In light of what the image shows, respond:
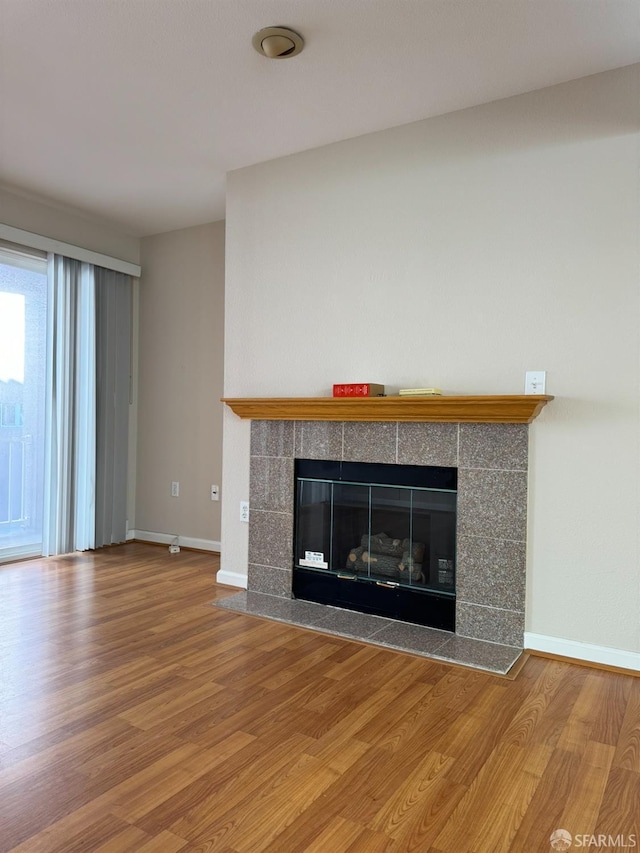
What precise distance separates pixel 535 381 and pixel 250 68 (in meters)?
1.83

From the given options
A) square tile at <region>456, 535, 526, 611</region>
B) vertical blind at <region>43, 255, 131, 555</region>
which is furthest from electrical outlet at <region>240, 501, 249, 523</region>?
vertical blind at <region>43, 255, 131, 555</region>

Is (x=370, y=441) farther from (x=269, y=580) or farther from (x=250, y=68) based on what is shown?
(x=250, y=68)

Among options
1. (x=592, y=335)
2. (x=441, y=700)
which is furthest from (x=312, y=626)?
(x=592, y=335)

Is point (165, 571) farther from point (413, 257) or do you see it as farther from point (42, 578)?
point (413, 257)

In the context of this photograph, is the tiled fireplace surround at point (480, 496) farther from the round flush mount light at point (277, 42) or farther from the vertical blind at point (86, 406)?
the vertical blind at point (86, 406)

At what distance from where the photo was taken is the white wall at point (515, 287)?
98.0 inches

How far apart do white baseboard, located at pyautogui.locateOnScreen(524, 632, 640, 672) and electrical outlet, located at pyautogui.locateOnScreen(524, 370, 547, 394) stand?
1.07 m

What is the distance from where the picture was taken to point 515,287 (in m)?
2.71

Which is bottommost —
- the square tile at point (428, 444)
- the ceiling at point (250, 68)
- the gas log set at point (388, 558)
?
the gas log set at point (388, 558)

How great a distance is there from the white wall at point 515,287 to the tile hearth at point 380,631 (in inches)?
10.2

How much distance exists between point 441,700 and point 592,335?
1.60 metres

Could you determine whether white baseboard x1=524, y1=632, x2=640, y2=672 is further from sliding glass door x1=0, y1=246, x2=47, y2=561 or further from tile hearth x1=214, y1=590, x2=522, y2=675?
sliding glass door x1=0, y1=246, x2=47, y2=561

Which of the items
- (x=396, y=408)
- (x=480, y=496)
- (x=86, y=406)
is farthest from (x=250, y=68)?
(x=86, y=406)

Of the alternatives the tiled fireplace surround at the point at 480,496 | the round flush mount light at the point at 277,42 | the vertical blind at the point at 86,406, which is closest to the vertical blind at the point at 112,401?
the vertical blind at the point at 86,406
